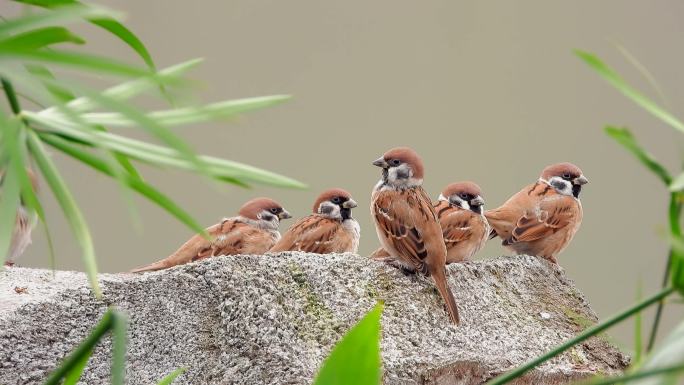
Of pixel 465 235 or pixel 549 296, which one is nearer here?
pixel 549 296

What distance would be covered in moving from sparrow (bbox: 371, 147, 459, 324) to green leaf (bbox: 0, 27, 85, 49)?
5.19 feet

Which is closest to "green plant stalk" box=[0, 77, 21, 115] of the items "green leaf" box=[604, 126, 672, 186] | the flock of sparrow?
"green leaf" box=[604, 126, 672, 186]

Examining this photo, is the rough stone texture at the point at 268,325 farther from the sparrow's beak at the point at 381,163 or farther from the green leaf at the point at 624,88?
the green leaf at the point at 624,88

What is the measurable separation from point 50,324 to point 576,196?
1975 mm

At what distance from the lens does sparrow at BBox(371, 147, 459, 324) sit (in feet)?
7.95

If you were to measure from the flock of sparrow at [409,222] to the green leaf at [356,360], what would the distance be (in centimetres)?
192

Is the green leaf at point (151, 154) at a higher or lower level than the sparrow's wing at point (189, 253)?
higher

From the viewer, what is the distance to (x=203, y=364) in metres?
1.87

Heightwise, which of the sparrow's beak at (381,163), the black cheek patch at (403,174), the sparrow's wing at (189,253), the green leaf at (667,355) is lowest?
the sparrow's wing at (189,253)

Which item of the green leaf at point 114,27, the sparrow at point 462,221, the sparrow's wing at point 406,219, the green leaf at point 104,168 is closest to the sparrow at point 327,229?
the sparrow at point 462,221

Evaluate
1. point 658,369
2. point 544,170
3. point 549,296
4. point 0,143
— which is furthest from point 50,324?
point 544,170

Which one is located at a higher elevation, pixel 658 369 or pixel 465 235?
pixel 658 369

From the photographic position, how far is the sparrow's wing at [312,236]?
2.99 metres

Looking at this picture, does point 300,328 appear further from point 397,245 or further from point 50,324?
point 397,245
